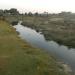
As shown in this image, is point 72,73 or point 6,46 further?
point 6,46

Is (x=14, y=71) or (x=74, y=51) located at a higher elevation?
(x=14, y=71)

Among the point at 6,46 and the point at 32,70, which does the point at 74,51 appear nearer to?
the point at 6,46

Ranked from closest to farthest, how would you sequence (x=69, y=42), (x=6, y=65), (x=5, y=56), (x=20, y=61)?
(x=6, y=65) → (x=20, y=61) → (x=5, y=56) → (x=69, y=42)

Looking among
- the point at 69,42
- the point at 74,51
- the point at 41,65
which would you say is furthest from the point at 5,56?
the point at 69,42

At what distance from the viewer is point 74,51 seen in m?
59.7

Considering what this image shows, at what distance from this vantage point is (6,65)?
32.9 metres

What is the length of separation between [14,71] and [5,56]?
8157 millimetres

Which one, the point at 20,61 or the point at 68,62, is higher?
the point at 20,61

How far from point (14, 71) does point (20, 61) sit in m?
4.96

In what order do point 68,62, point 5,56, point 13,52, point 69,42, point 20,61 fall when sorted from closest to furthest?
point 20,61 → point 5,56 → point 13,52 → point 68,62 → point 69,42

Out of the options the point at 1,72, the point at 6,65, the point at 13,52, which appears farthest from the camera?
the point at 13,52

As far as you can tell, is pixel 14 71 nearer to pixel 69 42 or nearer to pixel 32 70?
pixel 32 70

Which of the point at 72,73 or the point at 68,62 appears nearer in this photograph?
the point at 72,73

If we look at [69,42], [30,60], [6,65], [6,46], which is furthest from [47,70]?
[69,42]
